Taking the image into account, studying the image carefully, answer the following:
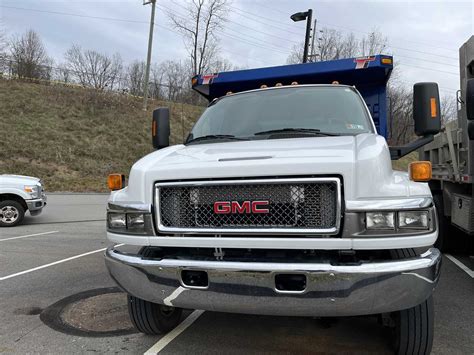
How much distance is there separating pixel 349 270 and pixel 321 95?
2.23 m

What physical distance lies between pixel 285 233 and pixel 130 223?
1.13m

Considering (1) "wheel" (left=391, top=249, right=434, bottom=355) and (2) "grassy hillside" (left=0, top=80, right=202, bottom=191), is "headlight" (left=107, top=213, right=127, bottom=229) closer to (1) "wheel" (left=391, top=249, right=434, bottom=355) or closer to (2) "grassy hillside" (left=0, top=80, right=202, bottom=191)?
(1) "wheel" (left=391, top=249, right=434, bottom=355)

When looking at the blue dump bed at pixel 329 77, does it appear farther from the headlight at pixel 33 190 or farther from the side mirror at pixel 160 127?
the headlight at pixel 33 190

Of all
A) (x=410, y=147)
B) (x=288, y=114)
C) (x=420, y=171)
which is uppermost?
(x=288, y=114)

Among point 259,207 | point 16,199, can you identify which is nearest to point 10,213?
point 16,199

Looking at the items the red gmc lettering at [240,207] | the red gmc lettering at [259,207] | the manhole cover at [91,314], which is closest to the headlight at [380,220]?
the red gmc lettering at [259,207]

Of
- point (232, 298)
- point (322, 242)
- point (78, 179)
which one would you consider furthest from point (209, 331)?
point (78, 179)

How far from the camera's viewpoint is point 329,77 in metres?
6.27

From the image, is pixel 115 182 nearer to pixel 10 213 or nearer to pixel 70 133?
pixel 10 213

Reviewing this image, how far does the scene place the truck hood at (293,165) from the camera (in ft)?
8.84

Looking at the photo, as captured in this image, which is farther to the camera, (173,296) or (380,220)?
(173,296)

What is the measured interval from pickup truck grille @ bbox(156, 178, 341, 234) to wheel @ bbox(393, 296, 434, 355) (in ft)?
2.88

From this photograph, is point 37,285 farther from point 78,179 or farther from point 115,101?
→ point 115,101

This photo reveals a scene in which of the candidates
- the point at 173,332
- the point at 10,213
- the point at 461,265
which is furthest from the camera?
the point at 10,213
